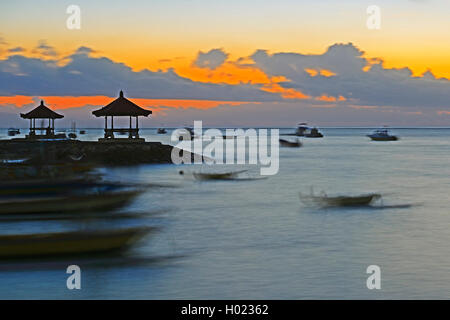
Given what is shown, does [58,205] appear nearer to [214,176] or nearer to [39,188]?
[39,188]

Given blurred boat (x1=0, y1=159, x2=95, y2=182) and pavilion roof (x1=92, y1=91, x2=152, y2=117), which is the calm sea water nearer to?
blurred boat (x1=0, y1=159, x2=95, y2=182)

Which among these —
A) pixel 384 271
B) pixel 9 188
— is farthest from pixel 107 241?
pixel 9 188

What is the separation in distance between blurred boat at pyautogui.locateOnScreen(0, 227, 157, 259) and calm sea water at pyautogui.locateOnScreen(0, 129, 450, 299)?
1.22ft

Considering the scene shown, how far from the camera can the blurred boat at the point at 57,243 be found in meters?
13.6

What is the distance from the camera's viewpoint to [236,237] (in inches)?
796

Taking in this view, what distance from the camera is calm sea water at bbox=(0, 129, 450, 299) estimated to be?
13.7 m

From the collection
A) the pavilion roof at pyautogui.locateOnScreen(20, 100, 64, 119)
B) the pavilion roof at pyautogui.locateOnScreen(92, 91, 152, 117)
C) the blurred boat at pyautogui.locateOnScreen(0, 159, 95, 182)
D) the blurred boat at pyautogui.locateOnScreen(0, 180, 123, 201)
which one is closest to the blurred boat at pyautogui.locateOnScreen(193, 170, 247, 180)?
the pavilion roof at pyautogui.locateOnScreen(92, 91, 152, 117)

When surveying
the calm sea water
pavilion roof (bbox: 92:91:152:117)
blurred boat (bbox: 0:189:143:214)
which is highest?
pavilion roof (bbox: 92:91:152:117)

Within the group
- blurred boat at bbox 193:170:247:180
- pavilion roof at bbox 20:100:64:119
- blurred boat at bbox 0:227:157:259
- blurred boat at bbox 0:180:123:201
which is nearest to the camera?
blurred boat at bbox 0:227:157:259

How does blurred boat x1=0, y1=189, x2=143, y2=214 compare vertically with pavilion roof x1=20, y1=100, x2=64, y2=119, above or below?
below

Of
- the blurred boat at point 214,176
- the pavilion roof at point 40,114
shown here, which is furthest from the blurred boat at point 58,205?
the pavilion roof at point 40,114

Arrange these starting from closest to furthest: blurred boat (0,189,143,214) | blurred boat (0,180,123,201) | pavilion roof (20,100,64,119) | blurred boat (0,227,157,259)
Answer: blurred boat (0,227,157,259)
blurred boat (0,189,143,214)
blurred boat (0,180,123,201)
pavilion roof (20,100,64,119)
